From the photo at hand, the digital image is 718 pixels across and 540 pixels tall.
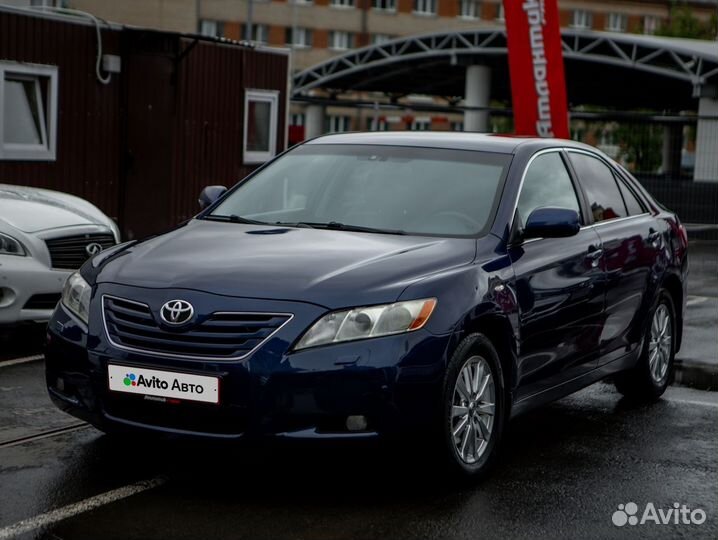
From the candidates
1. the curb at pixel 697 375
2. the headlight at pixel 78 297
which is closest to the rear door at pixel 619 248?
the curb at pixel 697 375

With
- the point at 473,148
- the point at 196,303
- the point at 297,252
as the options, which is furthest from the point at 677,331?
the point at 196,303

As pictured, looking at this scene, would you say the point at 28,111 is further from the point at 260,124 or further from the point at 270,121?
the point at 270,121

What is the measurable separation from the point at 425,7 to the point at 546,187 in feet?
266

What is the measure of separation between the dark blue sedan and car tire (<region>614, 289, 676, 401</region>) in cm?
33

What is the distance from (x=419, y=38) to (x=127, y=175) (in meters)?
29.7

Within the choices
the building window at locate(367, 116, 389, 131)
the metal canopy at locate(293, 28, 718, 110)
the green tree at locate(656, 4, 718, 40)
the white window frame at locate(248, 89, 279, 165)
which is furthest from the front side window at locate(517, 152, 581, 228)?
the green tree at locate(656, 4, 718, 40)

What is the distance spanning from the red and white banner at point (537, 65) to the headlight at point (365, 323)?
11.1 metres

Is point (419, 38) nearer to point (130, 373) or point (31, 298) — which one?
point (31, 298)

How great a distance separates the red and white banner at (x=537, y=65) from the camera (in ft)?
52.4

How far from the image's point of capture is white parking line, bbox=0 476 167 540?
4.80 metres

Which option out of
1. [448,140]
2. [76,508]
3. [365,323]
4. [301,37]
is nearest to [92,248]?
[448,140]

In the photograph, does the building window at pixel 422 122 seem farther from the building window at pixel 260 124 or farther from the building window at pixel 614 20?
the building window at pixel 260 124

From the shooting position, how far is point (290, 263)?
542 centimetres

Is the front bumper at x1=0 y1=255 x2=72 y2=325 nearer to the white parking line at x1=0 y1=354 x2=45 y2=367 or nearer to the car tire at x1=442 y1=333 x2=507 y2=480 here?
the white parking line at x1=0 y1=354 x2=45 y2=367
